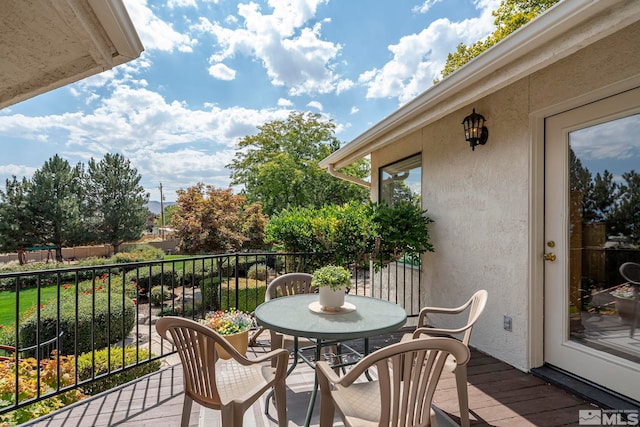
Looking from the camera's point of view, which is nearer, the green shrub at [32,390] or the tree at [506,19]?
the green shrub at [32,390]

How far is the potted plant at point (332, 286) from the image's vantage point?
2.21m

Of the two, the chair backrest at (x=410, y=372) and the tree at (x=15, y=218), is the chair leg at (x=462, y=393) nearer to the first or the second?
the chair backrest at (x=410, y=372)

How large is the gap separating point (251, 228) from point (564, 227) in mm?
10277

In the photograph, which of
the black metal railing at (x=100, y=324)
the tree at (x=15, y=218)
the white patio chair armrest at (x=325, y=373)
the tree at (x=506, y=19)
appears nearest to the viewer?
the white patio chair armrest at (x=325, y=373)

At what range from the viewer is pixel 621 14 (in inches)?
61.1

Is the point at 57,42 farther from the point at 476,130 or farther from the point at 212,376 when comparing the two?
the point at 476,130

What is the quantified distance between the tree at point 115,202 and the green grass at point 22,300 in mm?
6566

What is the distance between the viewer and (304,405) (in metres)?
2.32

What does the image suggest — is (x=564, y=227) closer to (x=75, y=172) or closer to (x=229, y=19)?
(x=229, y=19)

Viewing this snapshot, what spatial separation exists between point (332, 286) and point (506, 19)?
1058 cm

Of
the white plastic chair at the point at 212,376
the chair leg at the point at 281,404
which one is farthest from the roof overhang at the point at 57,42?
the chair leg at the point at 281,404

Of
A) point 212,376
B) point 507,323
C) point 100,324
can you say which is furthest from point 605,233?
point 100,324

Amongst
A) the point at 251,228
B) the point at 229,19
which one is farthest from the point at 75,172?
the point at 229,19

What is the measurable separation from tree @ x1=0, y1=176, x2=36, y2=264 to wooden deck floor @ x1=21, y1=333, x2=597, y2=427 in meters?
19.6
